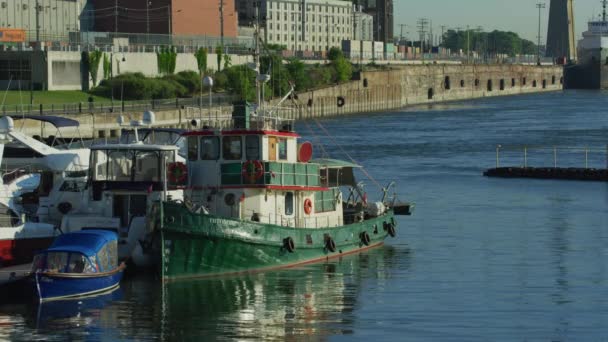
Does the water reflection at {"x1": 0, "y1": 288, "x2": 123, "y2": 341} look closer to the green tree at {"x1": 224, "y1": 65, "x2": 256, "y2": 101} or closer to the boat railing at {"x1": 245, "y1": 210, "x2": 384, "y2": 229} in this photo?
the boat railing at {"x1": 245, "y1": 210, "x2": 384, "y2": 229}

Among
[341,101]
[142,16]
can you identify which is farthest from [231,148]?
[341,101]

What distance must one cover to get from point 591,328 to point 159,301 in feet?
43.3

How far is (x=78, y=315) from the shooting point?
4231cm

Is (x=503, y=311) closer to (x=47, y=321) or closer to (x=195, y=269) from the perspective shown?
(x=195, y=269)

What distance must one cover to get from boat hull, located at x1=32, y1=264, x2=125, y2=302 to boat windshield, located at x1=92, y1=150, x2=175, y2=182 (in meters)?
6.69

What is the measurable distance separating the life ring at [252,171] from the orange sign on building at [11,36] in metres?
94.8

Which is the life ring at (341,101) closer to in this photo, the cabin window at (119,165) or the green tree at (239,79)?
the green tree at (239,79)

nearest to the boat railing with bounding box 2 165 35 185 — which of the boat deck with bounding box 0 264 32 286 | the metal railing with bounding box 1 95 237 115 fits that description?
the boat deck with bounding box 0 264 32 286

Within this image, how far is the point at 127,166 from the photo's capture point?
167ft

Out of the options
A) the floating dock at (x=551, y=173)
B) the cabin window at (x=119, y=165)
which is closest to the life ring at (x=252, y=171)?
the cabin window at (x=119, y=165)

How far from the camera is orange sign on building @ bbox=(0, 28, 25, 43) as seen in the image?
458 ft

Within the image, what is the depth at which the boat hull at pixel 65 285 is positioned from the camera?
43.3 meters

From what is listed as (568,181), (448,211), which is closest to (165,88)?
(568,181)

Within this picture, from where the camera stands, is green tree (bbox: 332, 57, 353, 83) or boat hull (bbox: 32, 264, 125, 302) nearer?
boat hull (bbox: 32, 264, 125, 302)
